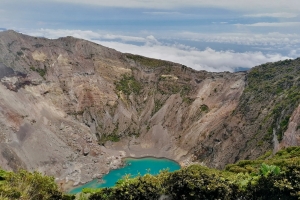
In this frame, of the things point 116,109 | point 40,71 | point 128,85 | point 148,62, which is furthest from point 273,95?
point 40,71

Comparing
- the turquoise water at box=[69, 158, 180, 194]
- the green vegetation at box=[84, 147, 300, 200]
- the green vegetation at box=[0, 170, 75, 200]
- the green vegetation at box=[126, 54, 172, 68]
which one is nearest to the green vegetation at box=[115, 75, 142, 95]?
the green vegetation at box=[126, 54, 172, 68]

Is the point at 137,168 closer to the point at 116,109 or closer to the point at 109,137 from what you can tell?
the point at 109,137

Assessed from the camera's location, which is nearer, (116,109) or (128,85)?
(116,109)

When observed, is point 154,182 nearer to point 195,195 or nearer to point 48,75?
point 195,195

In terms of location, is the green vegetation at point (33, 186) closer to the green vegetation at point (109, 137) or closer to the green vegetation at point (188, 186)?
the green vegetation at point (188, 186)

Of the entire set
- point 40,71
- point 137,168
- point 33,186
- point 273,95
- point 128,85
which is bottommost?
point 33,186

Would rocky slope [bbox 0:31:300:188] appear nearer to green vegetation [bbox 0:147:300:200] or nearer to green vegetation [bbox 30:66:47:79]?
green vegetation [bbox 30:66:47:79]
